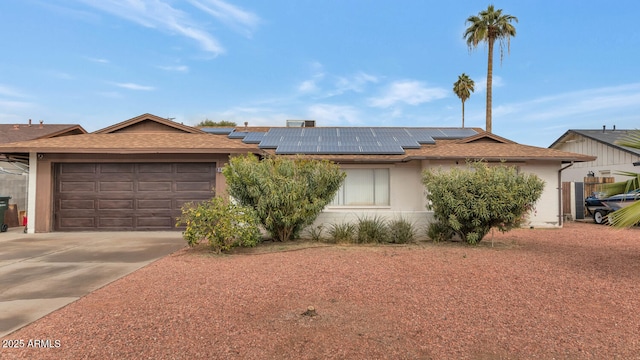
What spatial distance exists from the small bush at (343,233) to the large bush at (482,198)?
2505 mm

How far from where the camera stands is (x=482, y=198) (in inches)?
363

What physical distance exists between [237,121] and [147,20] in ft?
119

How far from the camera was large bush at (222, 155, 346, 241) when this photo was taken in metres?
9.32

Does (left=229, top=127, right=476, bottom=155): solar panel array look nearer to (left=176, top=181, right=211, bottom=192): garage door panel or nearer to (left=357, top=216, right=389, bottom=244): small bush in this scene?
(left=176, top=181, right=211, bottom=192): garage door panel

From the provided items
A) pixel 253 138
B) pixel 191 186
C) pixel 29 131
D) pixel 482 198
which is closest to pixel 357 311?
pixel 482 198

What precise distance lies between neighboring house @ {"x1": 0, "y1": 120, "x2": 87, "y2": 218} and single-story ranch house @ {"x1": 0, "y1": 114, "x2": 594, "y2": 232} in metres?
1.48

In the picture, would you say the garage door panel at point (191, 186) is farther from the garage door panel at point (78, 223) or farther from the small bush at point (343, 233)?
the small bush at point (343, 233)

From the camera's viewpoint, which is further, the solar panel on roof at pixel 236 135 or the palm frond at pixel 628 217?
the solar panel on roof at pixel 236 135

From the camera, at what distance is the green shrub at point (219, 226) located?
8.39 meters

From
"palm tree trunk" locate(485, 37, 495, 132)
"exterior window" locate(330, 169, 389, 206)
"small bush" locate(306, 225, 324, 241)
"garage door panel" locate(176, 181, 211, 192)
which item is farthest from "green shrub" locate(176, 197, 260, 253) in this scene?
"palm tree trunk" locate(485, 37, 495, 132)

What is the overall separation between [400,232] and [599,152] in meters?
19.0

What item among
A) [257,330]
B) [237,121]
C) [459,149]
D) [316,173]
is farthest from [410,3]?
[237,121]

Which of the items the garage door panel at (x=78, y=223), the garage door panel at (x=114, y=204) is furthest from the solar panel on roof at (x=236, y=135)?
the garage door panel at (x=78, y=223)

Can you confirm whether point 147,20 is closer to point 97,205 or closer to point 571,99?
point 97,205
